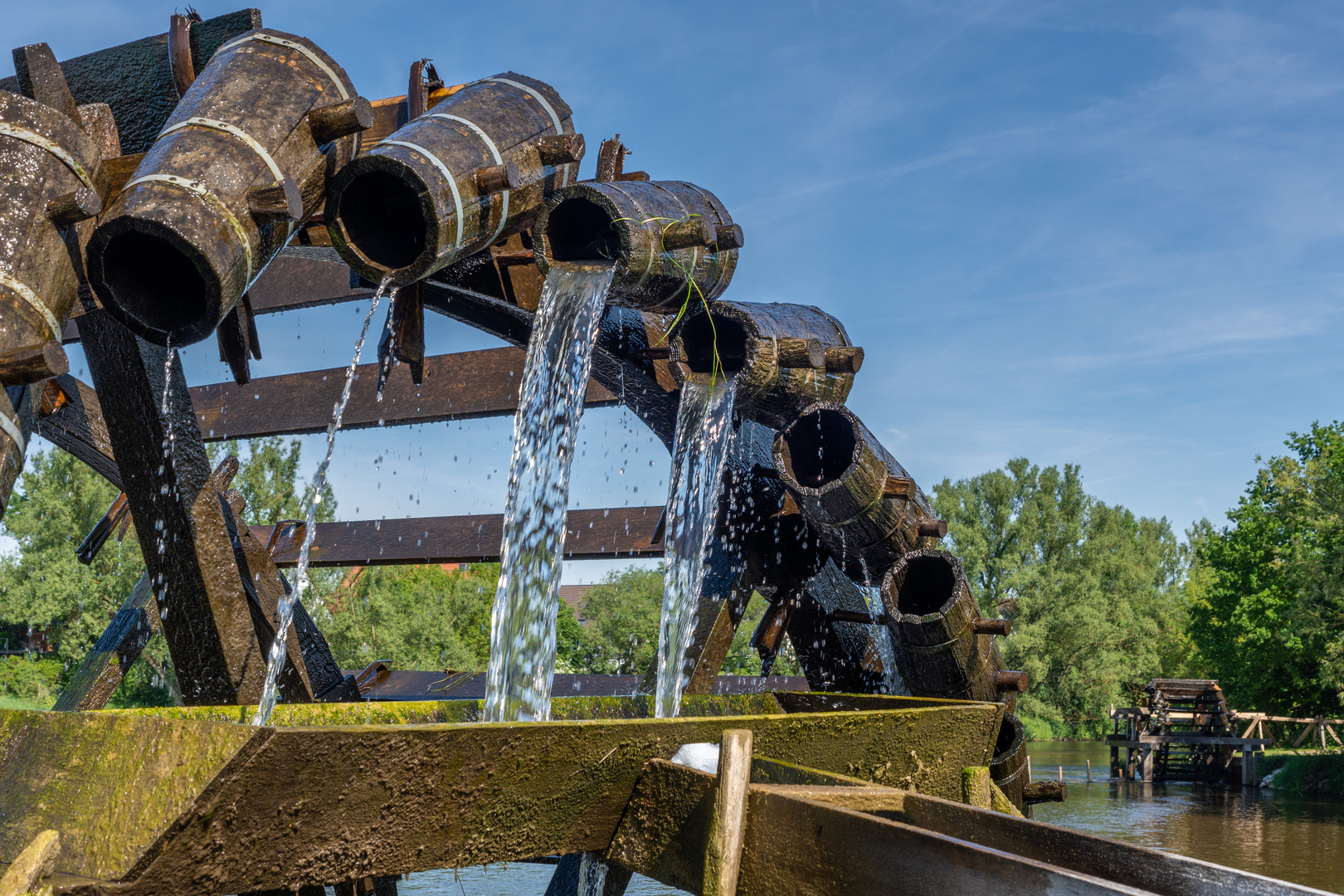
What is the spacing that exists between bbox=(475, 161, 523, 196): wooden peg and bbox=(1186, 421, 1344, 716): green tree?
1146 inches

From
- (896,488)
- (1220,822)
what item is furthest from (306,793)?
(1220,822)

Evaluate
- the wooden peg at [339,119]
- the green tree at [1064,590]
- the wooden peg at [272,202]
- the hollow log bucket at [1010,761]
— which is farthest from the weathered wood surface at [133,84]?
the green tree at [1064,590]

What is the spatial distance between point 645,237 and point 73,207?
2349 millimetres

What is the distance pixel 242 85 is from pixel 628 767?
111 inches

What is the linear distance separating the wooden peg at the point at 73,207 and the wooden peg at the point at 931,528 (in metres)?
4.48

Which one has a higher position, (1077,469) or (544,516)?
(1077,469)

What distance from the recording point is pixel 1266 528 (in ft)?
119

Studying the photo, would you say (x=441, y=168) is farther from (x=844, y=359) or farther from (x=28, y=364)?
(x=844, y=359)

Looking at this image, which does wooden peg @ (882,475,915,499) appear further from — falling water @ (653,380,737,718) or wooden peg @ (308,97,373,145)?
wooden peg @ (308,97,373,145)

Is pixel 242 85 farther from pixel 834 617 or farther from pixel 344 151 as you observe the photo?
pixel 834 617

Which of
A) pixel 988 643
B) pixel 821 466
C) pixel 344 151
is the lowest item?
pixel 988 643

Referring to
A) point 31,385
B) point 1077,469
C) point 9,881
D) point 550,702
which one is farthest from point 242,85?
point 1077,469

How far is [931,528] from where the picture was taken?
630cm

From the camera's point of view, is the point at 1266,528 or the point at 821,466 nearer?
the point at 821,466
